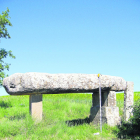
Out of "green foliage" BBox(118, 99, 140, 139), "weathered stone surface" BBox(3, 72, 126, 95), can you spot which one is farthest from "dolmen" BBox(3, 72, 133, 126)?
"green foliage" BBox(118, 99, 140, 139)

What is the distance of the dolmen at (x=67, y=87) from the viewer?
251 inches

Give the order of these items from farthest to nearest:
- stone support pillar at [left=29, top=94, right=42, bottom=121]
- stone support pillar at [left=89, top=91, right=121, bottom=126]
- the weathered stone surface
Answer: stone support pillar at [left=89, top=91, right=121, bottom=126], stone support pillar at [left=29, top=94, right=42, bottom=121], the weathered stone surface

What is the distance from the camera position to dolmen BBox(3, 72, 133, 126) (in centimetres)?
637

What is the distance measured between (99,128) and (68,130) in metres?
1.56

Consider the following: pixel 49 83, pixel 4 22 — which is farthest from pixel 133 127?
pixel 4 22

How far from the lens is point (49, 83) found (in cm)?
650

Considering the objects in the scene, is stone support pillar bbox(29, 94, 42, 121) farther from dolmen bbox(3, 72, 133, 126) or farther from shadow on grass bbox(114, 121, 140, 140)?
shadow on grass bbox(114, 121, 140, 140)

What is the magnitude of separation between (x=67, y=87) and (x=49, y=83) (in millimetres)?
751

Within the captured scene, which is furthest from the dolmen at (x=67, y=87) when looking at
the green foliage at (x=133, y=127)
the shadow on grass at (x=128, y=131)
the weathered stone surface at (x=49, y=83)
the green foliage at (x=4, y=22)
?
the green foliage at (x=4, y=22)

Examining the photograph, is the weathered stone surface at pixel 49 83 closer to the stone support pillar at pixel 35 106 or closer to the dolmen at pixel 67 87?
the dolmen at pixel 67 87

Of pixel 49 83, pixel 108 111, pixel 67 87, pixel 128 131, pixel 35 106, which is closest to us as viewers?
pixel 49 83

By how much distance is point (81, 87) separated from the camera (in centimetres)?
706

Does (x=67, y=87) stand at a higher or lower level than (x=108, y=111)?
higher

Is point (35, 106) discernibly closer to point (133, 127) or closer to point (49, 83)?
point (49, 83)
